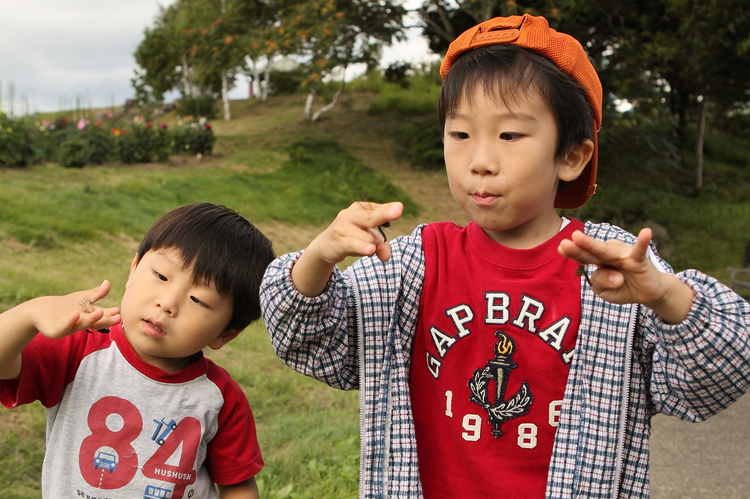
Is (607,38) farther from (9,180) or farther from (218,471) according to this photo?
(218,471)

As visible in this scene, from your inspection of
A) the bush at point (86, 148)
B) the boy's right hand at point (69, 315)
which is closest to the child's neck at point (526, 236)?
the boy's right hand at point (69, 315)

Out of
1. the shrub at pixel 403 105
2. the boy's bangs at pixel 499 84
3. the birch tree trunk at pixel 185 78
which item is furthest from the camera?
the birch tree trunk at pixel 185 78

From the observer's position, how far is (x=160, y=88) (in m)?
24.5

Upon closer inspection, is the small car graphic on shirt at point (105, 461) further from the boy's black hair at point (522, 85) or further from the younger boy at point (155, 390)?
the boy's black hair at point (522, 85)

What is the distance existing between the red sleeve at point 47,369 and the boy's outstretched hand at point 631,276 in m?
1.18

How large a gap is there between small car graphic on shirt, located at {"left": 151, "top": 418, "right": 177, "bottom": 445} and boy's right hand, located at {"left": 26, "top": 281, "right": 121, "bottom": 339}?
1.13 ft

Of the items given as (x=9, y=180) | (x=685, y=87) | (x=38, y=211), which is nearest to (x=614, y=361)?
(x=38, y=211)

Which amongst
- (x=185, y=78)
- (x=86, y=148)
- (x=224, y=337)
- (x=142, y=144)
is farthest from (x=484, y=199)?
(x=185, y=78)

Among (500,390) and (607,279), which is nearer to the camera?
(607,279)

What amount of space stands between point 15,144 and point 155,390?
29.1 feet

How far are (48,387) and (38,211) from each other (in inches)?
237

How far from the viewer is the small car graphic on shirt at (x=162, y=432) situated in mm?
1632

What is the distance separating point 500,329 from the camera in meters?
1.53

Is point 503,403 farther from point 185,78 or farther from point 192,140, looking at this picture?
point 185,78
